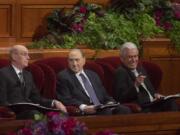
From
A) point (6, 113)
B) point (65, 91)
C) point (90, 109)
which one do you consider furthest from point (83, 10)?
point (6, 113)

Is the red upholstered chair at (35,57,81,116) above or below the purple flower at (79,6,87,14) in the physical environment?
below

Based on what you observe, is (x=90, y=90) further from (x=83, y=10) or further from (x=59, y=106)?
(x=83, y=10)

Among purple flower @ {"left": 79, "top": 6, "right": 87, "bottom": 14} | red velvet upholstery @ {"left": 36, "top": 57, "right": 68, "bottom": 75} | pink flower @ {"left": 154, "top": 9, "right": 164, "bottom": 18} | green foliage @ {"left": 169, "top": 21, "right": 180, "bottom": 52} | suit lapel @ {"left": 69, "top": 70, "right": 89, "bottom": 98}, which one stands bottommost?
suit lapel @ {"left": 69, "top": 70, "right": 89, "bottom": 98}

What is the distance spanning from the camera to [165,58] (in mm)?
8141

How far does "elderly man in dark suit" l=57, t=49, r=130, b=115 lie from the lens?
260 inches

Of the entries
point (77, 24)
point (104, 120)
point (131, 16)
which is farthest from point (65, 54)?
point (104, 120)

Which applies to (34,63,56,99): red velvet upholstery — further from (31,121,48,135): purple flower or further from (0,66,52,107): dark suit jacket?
(31,121,48,135): purple flower

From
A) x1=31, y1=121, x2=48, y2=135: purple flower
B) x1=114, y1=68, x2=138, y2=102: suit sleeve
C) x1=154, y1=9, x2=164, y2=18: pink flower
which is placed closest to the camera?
x1=31, y1=121, x2=48, y2=135: purple flower

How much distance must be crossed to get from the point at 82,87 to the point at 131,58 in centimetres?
54

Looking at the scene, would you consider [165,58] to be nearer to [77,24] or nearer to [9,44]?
[77,24]

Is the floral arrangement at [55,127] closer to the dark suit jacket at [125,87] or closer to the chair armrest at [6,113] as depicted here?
the chair armrest at [6,113]

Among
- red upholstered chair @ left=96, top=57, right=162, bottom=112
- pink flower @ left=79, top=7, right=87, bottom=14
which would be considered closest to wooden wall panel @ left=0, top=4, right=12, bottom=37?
pink flower @ left=79, top=7, right=87, bottom=14

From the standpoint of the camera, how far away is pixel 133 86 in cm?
683

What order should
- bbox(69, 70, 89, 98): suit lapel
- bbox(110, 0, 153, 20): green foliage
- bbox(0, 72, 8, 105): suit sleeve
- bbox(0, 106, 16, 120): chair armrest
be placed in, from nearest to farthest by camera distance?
1. bbox(0, 106, 16, 120): chair armrest
2. bbox(0, 72, 8, 105): suit sleeve
3. bbox(69, 70, 89, 98): suit lapel
4. bbox(110, 0, 153, 20): green foliage
